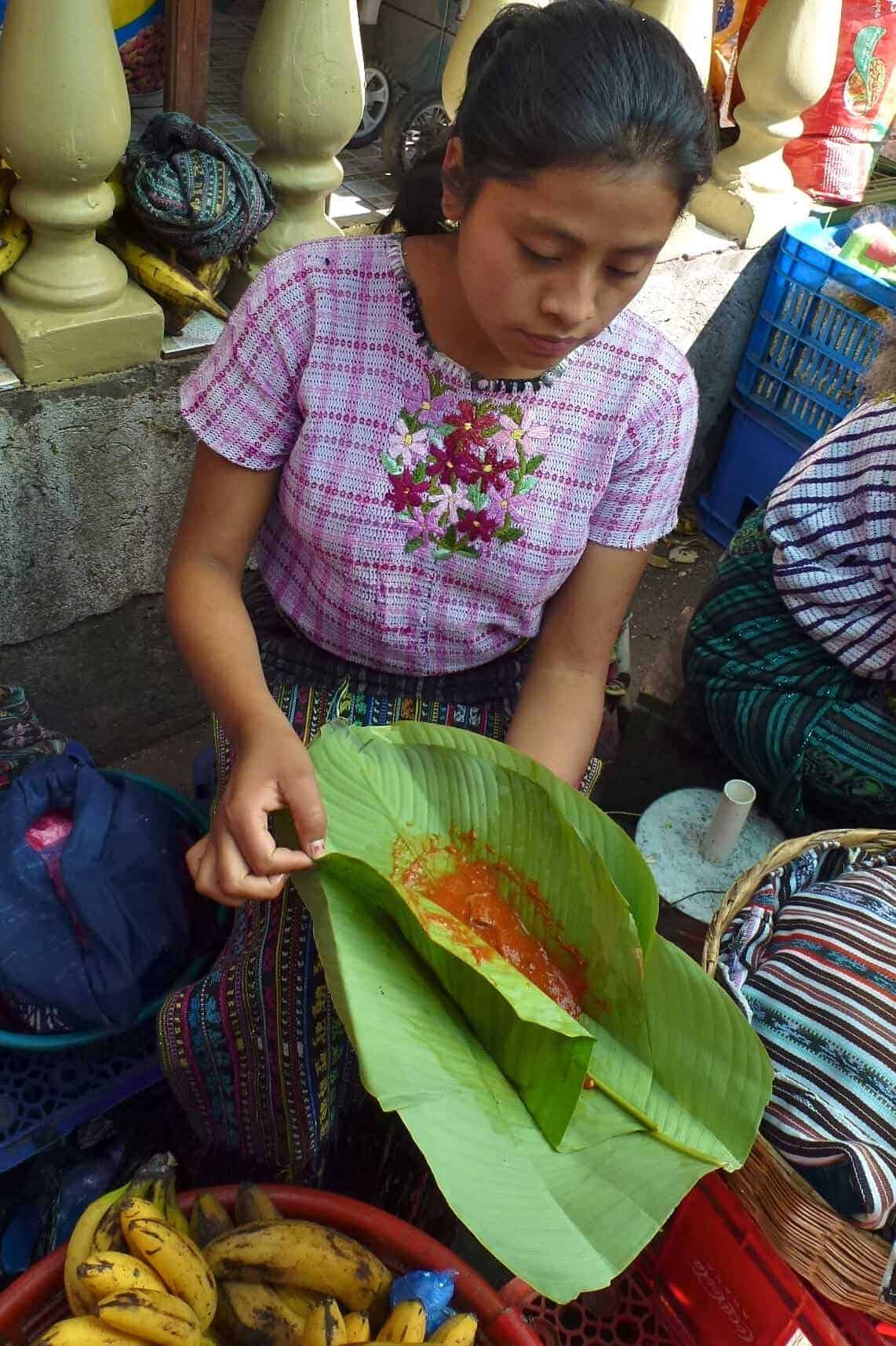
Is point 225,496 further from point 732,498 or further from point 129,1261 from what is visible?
point 732,498

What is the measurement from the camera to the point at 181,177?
1881 mm

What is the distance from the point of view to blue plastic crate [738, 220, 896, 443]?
9.29ft

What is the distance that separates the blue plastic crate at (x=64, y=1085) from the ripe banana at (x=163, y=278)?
1.21m

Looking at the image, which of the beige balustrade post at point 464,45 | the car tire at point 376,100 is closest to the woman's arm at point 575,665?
the beige balustrade post at point 464,45

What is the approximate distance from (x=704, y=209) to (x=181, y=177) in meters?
1.71

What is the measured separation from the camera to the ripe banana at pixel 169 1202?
1.29 metres

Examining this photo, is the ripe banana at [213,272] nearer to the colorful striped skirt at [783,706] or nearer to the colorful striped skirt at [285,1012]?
the colorful striped skirt at [285,1012]

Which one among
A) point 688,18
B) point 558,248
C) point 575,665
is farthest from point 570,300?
point 688,18

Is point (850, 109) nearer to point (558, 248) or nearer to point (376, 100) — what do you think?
point (376, 100)

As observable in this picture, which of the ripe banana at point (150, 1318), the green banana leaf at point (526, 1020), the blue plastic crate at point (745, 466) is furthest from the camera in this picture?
the blue plastic crate at point (745, 466)

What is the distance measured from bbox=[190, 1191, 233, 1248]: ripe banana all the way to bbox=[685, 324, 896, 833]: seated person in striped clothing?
125 cm

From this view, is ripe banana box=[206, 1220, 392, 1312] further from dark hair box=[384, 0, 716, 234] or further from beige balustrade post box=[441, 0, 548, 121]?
beige balustrade post box=[441, 0, 548, 121]

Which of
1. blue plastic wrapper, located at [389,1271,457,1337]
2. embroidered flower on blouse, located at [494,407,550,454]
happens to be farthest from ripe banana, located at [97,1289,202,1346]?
embroidered flower on blouse, located at [494,407,550,454]

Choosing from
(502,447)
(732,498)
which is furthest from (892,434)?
(732,498)
